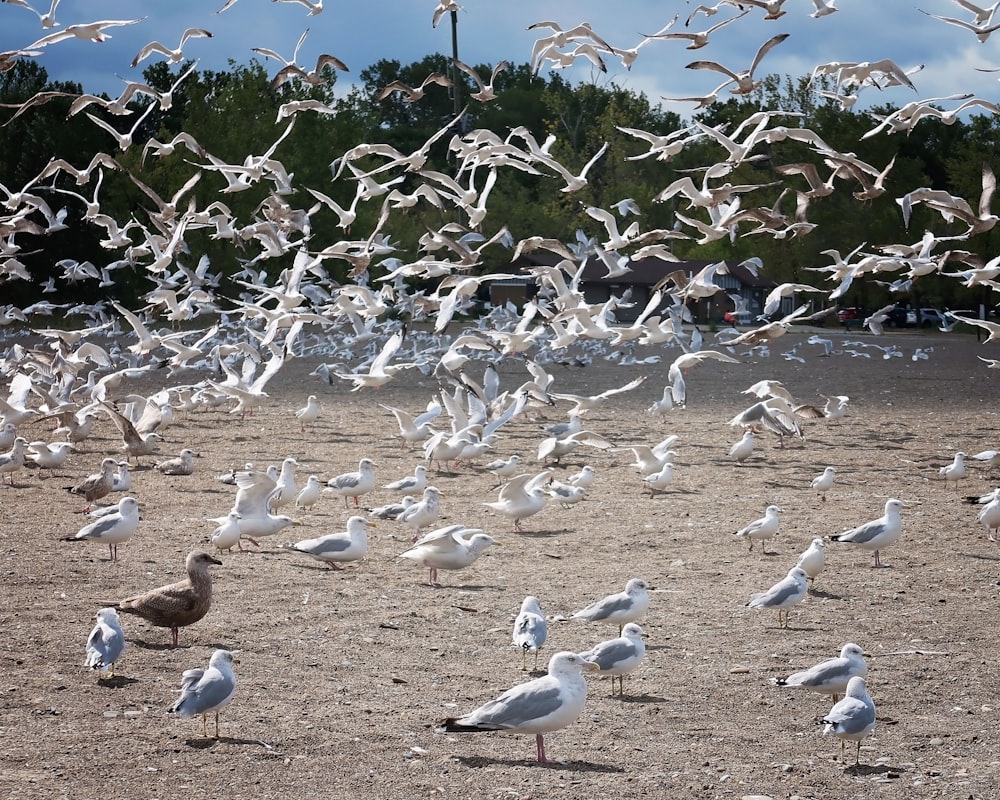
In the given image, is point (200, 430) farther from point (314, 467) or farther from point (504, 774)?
point (504, 774)

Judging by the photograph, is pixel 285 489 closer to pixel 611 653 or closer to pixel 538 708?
pixel 611 653

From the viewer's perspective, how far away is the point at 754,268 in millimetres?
20812

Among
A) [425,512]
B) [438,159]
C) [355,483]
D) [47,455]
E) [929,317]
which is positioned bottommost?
[47,455]

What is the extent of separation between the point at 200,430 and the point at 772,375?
15192mm

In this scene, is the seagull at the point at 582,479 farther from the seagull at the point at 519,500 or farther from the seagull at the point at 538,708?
the seagull at the point at 538,708

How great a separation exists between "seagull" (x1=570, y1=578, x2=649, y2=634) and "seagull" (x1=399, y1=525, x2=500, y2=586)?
173 centimetres

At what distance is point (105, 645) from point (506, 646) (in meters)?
2.53

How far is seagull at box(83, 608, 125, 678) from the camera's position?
7.07m

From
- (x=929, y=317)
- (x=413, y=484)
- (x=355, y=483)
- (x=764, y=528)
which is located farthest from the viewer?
(x=929, y=317)

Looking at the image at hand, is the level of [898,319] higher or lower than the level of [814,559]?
higher

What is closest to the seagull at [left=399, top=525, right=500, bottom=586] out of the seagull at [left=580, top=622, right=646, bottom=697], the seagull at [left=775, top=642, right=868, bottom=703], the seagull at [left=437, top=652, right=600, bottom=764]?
the seagull at [left=580, top=622, right=646, bottom=697]

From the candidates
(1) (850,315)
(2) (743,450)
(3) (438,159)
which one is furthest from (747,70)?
(3) (438,159)

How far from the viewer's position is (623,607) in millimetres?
8445

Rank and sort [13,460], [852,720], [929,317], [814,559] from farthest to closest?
[929,317], [13,460], [814,559], [852,720]
